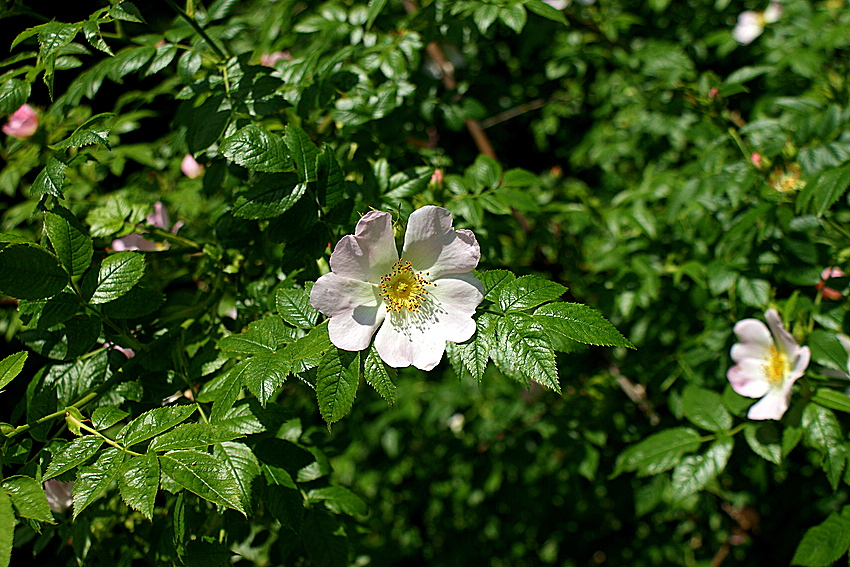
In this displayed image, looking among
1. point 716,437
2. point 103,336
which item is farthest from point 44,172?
point 716,437

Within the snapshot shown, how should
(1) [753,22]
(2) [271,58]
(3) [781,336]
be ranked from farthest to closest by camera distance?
(1) [753,22] < (2) [271,58] < (3) [781,336]

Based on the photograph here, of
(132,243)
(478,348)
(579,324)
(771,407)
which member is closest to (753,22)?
(771,407)

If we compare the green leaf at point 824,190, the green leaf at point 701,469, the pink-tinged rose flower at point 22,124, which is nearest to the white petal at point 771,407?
the green leaf at point 701,469

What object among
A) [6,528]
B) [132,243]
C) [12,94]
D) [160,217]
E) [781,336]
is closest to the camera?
[6,528]

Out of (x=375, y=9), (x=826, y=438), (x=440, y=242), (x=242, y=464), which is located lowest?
(x=826, y=438)

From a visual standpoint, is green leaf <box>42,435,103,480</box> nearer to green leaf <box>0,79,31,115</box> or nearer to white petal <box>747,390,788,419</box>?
green leaf <box>0,79,31,115</box>

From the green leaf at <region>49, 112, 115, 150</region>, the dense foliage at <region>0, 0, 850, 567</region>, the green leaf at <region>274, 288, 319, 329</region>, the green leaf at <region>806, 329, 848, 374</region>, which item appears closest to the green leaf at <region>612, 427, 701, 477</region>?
the dense foliage at <region>0, 0, 850, 567</region>

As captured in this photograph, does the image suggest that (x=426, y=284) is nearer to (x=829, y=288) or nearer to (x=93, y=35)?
Answer: (x=93, y=35)
